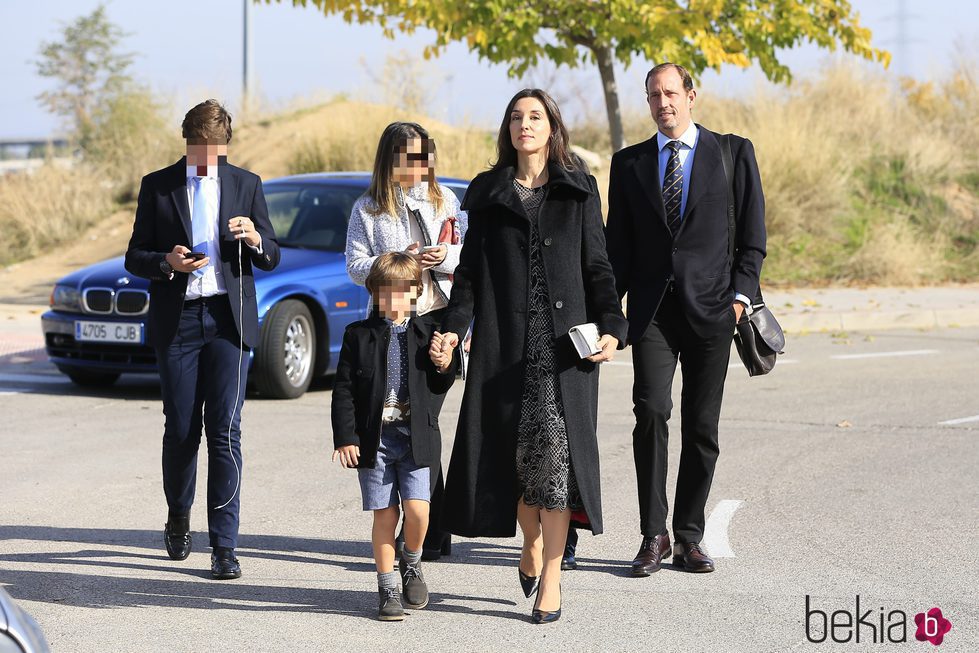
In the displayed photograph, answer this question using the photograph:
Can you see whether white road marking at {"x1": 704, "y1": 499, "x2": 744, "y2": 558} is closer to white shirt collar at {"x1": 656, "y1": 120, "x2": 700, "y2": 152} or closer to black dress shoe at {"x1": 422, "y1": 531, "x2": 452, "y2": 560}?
black dress shoe at {"x1": 422, "y1": 531, "x2": 452, "y2": 560}

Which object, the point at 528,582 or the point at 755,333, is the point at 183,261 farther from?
the point at 755,333

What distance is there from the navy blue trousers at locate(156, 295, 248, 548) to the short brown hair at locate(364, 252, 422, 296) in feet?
2.79

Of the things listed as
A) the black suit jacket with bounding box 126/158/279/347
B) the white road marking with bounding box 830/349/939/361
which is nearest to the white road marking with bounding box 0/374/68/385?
the black suit jacket with bounding box 126/158/279/347

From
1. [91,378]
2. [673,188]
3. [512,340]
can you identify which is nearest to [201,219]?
[512,340]

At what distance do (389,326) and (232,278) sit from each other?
952 mm

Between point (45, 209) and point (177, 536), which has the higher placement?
point (45, 209)

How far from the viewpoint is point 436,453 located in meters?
5.04

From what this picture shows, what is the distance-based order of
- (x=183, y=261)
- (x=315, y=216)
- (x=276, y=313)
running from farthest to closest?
(x=315, y=216)
(x=276, y=313)
(x=183, y=261)

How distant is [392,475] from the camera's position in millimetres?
4980

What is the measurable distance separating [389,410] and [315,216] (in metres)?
5.94

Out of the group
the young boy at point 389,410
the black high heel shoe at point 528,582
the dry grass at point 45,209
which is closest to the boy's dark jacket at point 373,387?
the young boy at point 389,410

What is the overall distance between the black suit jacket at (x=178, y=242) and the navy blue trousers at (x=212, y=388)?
0.19 feet

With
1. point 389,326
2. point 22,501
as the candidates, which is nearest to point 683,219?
point 389,326

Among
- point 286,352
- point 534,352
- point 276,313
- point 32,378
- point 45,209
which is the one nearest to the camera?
point 534,352
